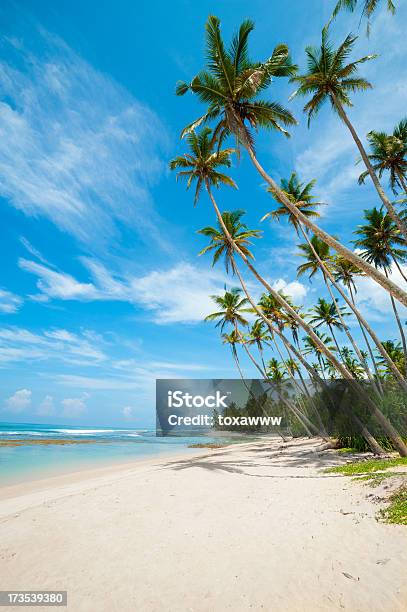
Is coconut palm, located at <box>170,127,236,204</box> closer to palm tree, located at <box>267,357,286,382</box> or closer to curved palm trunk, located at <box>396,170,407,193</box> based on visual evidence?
curved palm trunk, located at <box>396,170,407,193</box>

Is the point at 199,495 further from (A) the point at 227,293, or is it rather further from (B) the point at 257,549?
(A) the point at 227,293

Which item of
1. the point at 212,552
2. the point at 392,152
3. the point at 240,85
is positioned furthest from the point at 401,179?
the point at 212,552

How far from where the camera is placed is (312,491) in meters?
7.52

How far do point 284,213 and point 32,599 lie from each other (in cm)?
1760

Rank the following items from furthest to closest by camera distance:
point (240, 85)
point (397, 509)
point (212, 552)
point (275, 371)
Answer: point (275, 371) → point (240, 85) → point (397, 509) → point (212, 552)

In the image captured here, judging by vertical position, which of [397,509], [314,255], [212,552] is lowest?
[212,552]

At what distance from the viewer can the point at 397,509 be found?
5.27 m

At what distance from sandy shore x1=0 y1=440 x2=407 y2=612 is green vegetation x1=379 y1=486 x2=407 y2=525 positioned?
0.98 ft

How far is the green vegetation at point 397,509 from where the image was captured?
4.95 m

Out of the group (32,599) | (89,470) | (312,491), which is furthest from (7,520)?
(89,470)

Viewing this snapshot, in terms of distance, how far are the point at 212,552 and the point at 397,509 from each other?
317 centimetres

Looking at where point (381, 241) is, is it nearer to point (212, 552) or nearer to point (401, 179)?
point (401, 179)

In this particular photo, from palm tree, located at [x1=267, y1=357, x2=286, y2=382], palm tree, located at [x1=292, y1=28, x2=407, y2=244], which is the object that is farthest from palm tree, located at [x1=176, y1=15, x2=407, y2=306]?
palm tree, located at [x1=267, y1=357, x2=286, y2=382]

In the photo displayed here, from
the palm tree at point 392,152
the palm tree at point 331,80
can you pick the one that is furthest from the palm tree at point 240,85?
the palm tree at point 392,152
